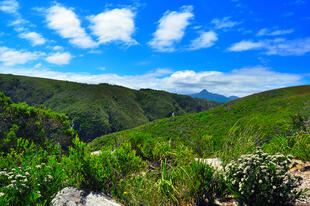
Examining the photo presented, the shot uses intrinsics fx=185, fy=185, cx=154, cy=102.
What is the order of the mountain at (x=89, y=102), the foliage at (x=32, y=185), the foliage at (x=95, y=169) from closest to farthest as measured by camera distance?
the foliage at (x=32, y=185) → the foliage at (x=95, y=169) → the mountain at (x=89, y=102)

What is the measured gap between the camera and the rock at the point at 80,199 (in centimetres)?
374

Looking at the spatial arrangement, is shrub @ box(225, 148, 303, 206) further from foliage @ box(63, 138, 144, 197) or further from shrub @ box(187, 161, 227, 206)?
foliage @ box(63, 138, 144, 197)

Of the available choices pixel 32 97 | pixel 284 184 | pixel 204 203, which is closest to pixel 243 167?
pixel 284 184

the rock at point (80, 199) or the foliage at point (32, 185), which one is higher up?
the foliage at point (32, 185)

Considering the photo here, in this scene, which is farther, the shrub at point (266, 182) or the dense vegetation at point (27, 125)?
the dense vegetation at point (27, 125)

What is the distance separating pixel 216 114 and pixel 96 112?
264ft

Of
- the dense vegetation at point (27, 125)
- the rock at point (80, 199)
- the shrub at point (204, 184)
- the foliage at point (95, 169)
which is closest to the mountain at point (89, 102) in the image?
the dense vegetation at point (27, 125)

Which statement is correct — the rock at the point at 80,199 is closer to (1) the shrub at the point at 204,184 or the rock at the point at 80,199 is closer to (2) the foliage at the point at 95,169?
(2) the foliage at the point at 95,169

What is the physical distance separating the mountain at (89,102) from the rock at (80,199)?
91584 millimetres

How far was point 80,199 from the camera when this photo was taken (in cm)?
394

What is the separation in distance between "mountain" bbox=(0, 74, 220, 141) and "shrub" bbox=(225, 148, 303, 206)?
9375cm

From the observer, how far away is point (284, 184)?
10.0ft

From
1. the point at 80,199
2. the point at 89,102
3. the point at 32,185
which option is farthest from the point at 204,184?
the point at 89,102

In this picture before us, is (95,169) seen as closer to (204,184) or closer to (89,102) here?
(204,184)
